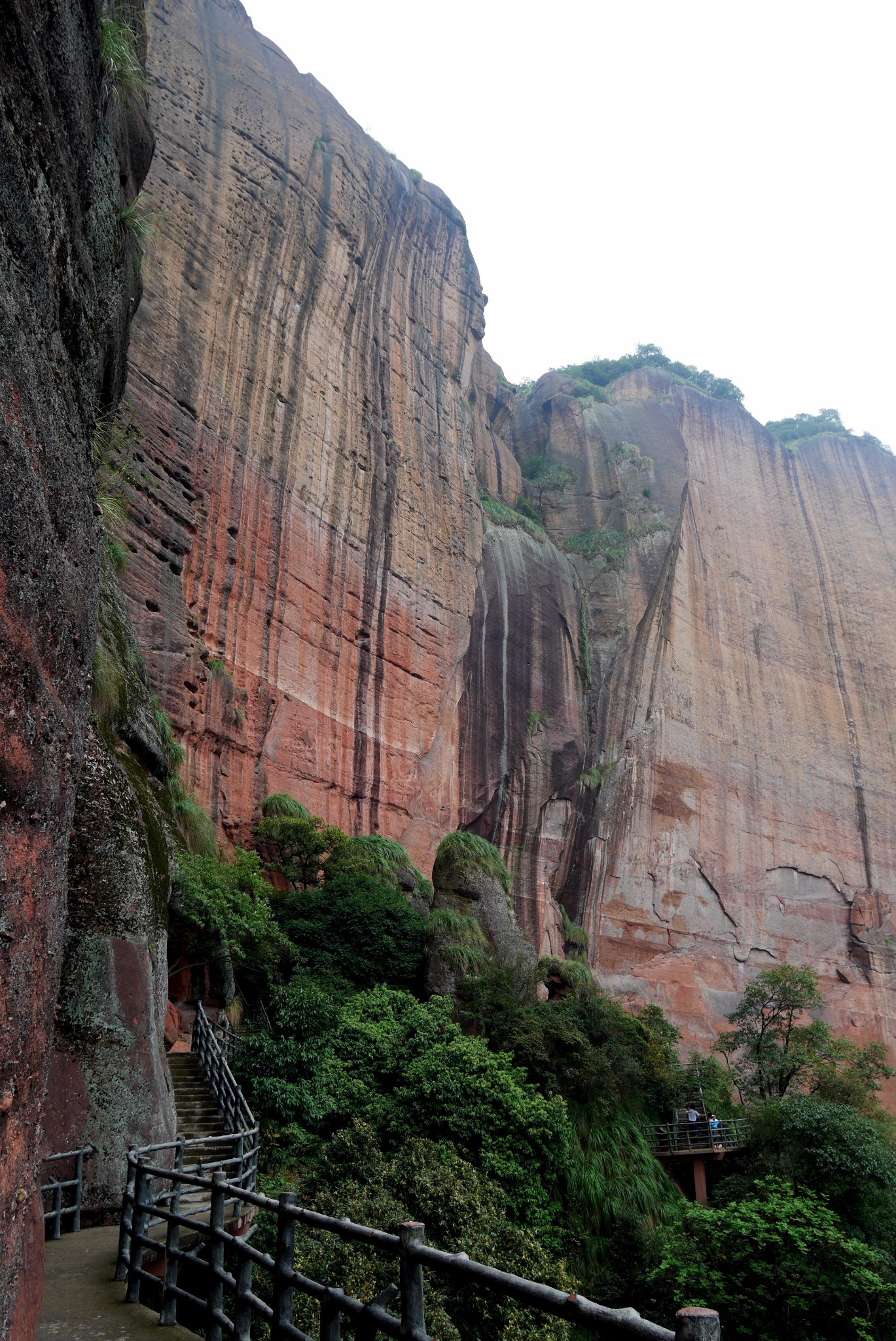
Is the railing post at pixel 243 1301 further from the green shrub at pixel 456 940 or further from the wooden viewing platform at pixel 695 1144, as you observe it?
the wooden viewing platform at pixel 695 1144

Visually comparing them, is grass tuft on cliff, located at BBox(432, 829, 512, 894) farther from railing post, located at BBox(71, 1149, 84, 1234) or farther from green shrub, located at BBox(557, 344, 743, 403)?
green shrub, located at BBox(557, 344, 743, 403)

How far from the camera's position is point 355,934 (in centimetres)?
1717

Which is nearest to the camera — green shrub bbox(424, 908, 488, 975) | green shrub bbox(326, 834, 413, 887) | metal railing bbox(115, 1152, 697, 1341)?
metal railing bbox(115, 1152, 697, 1341)

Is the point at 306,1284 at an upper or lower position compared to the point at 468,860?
lower

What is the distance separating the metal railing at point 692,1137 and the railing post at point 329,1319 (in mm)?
14819

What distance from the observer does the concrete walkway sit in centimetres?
480

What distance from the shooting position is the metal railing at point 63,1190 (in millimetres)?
7078

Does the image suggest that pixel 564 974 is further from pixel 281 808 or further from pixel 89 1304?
pixel 89 1304

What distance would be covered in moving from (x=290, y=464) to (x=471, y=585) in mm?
7968

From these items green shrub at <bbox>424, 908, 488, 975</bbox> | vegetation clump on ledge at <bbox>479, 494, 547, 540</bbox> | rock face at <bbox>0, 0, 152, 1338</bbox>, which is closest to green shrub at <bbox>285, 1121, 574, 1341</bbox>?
rock face at <bbox>0, 0, 152, 1338</bbox>

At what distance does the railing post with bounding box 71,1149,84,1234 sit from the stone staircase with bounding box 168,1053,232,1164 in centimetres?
199

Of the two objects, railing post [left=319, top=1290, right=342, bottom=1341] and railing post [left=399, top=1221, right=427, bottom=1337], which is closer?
railing post [left=399, top=1221, right=427, bottom=1337]

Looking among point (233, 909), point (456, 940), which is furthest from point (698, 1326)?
point (456, 940)

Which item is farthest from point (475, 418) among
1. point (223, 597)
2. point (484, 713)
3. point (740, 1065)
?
point (740, 1065)
